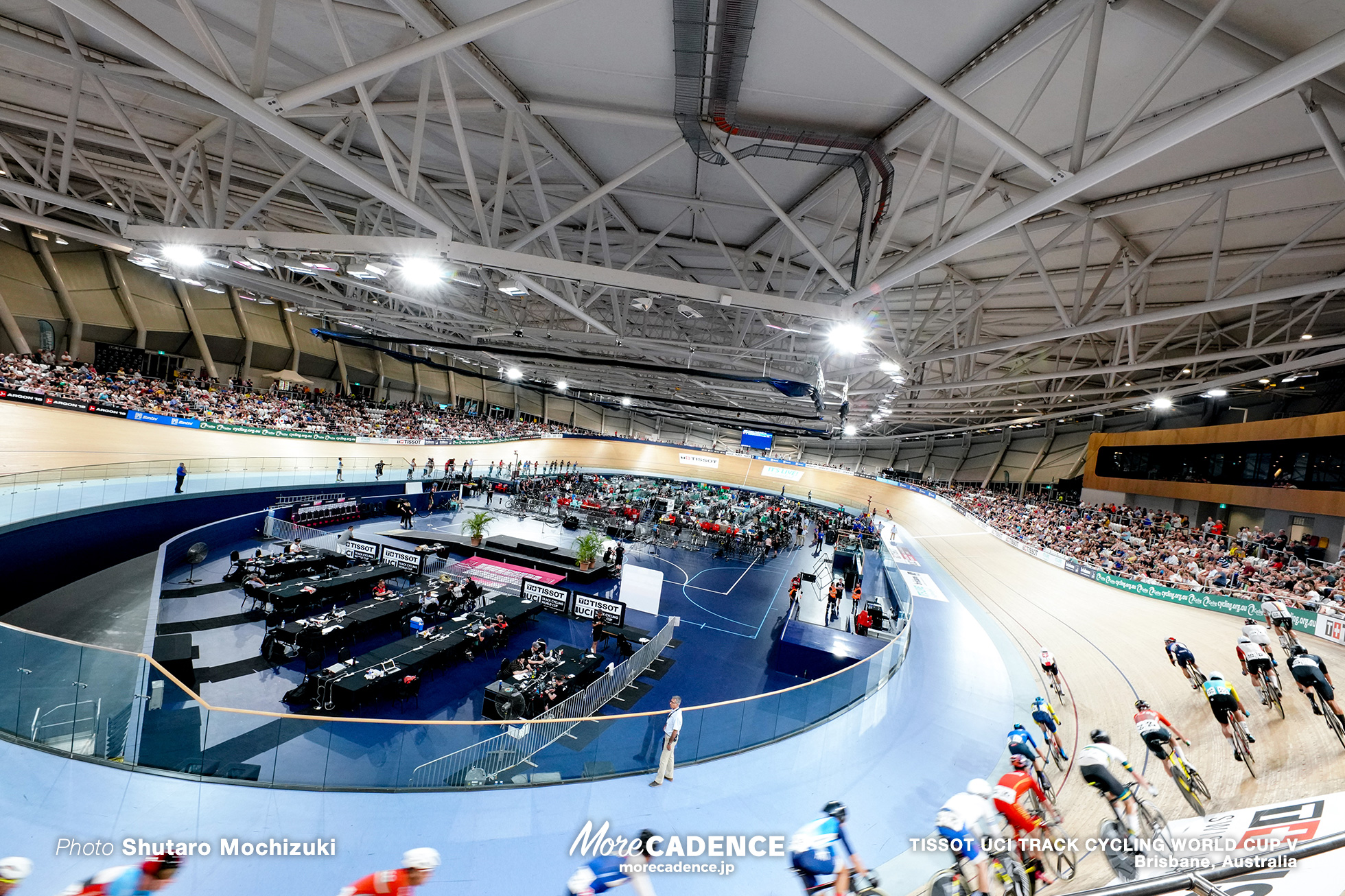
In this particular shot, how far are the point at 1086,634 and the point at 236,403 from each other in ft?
117

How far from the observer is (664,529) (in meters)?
27.0

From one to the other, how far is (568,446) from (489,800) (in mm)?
35203

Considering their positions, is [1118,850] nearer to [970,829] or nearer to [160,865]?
[970,829]

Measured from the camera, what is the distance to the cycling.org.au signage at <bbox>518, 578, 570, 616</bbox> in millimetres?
14891

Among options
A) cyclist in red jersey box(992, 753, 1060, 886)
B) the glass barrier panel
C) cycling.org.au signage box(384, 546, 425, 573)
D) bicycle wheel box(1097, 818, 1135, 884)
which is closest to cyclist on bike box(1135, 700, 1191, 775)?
bicycle wheel box(1097, 818, 1135, 884)

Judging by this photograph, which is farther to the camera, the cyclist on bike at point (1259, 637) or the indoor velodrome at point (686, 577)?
the cyclist on bike at point (1259, 637)

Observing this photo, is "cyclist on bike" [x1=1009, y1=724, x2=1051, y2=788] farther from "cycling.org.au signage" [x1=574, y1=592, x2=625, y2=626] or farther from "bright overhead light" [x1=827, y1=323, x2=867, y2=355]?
"cycling.org.au signage" [x1=574, y1=592, x2=625, y2=626]

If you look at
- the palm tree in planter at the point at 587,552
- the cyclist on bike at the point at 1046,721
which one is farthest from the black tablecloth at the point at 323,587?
the cyclist on bike at the point at 1046,721

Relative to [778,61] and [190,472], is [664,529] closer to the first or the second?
[190,472]

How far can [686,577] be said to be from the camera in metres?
20.3

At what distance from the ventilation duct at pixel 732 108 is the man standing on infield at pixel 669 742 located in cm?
579

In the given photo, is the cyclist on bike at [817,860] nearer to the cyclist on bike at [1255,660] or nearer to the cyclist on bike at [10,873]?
the cyclist on bike at [10,873]

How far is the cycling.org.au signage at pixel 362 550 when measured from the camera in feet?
54.7

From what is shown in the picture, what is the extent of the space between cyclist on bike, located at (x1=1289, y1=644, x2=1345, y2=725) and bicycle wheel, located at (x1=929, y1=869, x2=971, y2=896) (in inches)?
177
